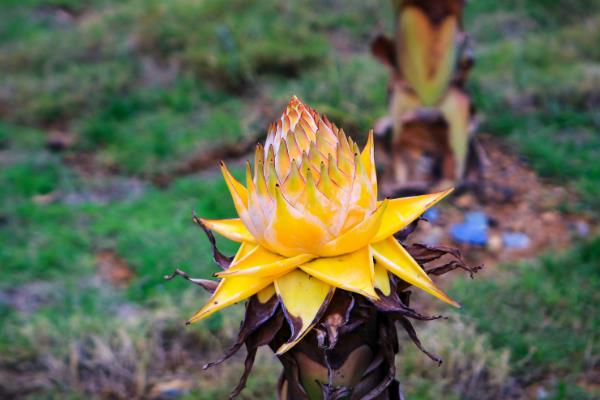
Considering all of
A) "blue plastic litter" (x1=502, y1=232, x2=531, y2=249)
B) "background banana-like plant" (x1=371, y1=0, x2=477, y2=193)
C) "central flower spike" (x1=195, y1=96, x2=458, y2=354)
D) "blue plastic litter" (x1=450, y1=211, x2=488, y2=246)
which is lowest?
"blue plastic litter" (x1=502, y1=232, x2=531, y2=249)

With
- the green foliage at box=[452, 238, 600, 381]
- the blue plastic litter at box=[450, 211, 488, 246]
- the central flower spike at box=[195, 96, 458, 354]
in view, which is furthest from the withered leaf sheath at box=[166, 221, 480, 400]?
the blue plastic litter at box=[450, 211, 488, 246]

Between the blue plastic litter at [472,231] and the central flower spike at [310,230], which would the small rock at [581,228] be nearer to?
the blue plastic litter at [472,231]

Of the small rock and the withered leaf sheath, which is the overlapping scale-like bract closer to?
the withered leaf sheath

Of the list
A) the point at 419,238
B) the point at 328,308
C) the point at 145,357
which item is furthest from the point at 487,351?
the point at 328,308

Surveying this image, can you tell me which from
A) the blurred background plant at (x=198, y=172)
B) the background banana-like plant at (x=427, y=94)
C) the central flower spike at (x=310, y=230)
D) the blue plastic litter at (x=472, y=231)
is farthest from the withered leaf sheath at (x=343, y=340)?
the background banana-like plant at (x=427, y=94)

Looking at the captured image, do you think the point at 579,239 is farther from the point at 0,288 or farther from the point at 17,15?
the point at 17,15
